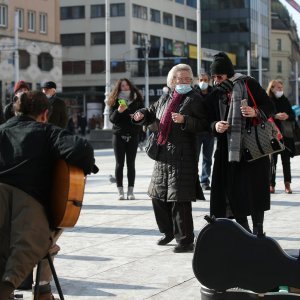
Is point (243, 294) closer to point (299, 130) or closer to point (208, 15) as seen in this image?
point (299, 130)

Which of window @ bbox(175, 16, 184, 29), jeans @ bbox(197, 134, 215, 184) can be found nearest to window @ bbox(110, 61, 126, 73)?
window @ bbox(175, 16, 184, 29)

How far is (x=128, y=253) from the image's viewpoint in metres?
7.37

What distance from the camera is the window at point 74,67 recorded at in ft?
274

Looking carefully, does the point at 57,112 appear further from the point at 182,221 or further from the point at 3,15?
the point at 3,15

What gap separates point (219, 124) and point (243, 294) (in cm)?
228

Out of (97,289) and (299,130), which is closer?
(97,289)

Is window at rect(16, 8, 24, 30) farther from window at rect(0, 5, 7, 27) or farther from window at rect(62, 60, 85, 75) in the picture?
window at rect(62, 60, 85, 75)

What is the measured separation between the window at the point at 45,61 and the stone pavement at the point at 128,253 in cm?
5806

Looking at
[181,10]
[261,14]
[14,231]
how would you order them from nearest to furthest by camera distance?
[14,231] < [181,10] < [261,14]

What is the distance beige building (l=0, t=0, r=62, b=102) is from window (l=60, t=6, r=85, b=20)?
1362 centimetres

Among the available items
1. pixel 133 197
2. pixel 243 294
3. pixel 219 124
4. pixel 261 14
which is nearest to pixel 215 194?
pixel 219 124

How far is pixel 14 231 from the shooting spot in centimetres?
470

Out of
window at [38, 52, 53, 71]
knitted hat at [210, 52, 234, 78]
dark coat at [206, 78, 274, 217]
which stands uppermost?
window at [38, 52, 53, 71]

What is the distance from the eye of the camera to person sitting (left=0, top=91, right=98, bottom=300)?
15.3 feet
